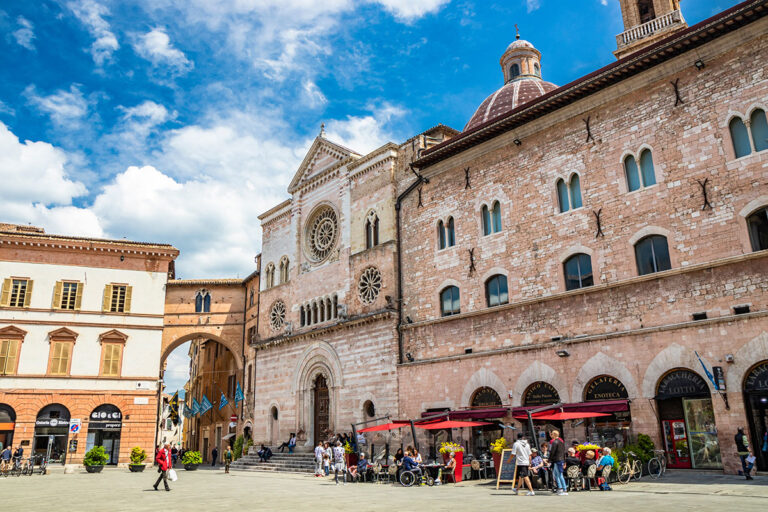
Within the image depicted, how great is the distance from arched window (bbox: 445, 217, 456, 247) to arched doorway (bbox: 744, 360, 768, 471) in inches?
487

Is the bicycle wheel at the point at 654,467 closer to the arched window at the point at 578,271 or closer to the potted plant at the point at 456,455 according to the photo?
the potted plant at the point at 456,455

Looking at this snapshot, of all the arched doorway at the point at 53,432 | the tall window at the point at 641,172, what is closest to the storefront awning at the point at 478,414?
the tall window at the point at 641,172

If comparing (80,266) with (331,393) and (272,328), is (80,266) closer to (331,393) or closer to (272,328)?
(272,328)

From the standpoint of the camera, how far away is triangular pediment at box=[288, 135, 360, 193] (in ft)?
111

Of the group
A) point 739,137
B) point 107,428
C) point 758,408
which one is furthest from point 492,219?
point 107,428

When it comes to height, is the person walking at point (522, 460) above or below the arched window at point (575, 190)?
below

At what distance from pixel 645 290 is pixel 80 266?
32870 mm

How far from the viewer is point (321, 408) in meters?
31.4

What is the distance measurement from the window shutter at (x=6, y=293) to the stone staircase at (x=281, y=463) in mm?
16663

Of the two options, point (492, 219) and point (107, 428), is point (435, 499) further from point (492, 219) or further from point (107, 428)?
point (107, 428)

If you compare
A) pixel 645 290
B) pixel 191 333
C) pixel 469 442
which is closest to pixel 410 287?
pixel 469 442

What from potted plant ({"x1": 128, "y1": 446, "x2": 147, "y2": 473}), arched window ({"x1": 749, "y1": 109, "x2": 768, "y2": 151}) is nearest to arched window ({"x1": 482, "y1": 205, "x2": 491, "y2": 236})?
arched window ({"x1": 749, "y1": 109, "x2": 768, "y2": 151})

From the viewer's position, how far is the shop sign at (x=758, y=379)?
15.7 m

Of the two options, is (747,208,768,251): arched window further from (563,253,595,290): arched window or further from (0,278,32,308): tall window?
(0,278,32,308): tall window
